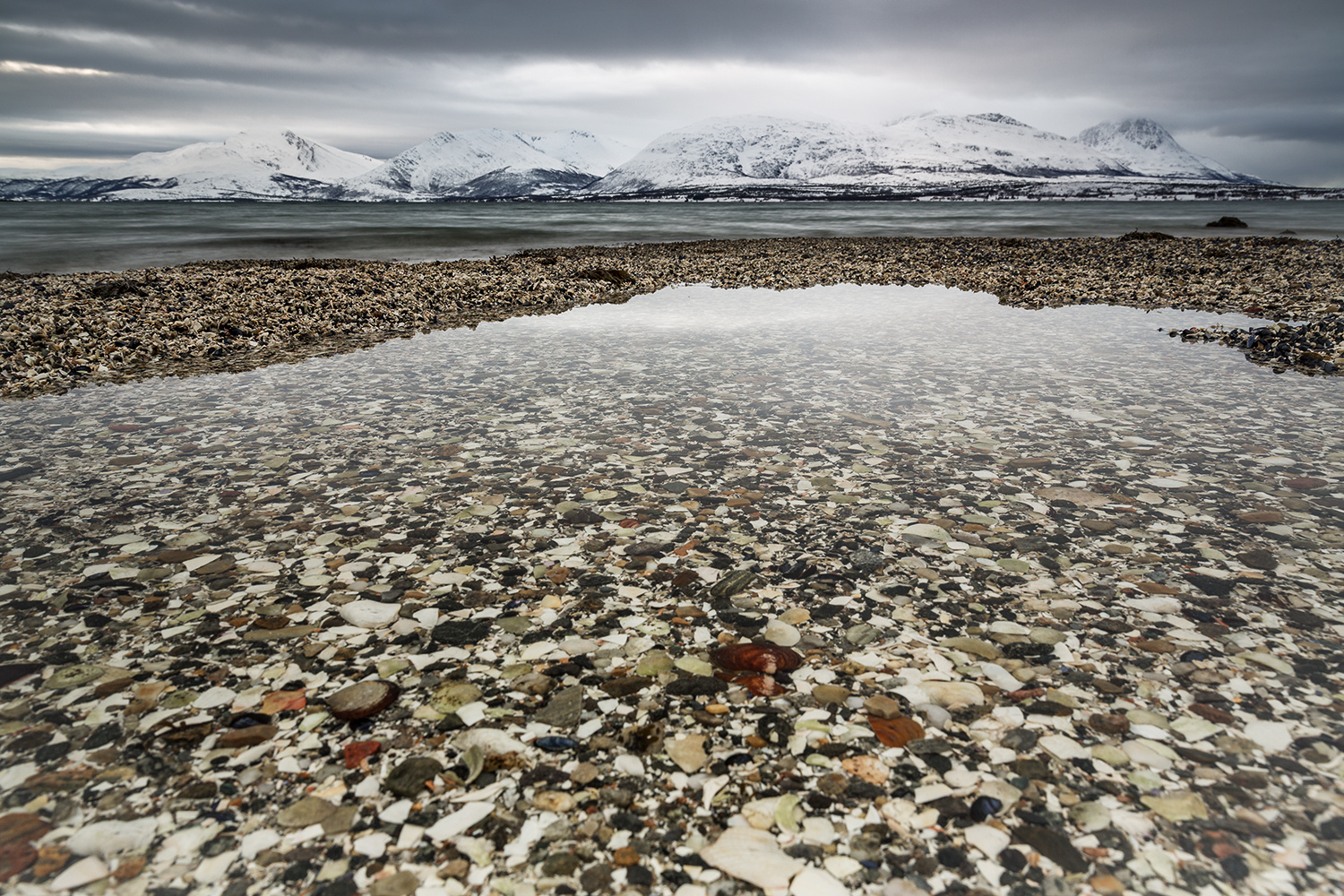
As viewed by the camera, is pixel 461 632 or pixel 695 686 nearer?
pixel 695 686

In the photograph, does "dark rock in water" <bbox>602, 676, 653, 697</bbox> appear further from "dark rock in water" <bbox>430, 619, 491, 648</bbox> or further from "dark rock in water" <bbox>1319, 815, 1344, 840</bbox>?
"dark rock in water" <bbox>1319, 815, 1344, 840</bbox>

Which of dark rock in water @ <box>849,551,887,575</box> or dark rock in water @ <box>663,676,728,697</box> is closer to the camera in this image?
dark rock in water @ <box>663,676,728,697</box>

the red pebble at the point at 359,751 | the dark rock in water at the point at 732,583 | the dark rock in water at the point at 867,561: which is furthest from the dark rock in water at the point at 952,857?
the red pebble at the point at 359,751

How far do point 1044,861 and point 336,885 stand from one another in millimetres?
2951

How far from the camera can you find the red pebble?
140 inches

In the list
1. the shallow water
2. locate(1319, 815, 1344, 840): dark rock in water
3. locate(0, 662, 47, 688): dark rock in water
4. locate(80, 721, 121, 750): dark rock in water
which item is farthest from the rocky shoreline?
locate(1319, 815, 1344, 840): dark rock in water

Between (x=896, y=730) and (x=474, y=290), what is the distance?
68.7 ft

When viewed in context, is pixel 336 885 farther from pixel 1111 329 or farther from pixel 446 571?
pixel 1111 329

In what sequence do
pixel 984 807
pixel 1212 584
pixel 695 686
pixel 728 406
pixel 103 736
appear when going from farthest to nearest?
1. pixel 728 406
2. pixel 1212 584
3. pixel 695 686
4. pixel 103 736
5. pixel 984 807

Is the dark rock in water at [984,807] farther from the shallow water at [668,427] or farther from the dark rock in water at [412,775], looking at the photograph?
the shallow water at [668,427]

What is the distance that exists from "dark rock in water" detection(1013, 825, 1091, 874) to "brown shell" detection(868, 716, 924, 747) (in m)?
0.67

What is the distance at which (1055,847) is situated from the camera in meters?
3.06

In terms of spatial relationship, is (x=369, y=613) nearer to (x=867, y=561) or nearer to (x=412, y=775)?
(x=412, y=775)

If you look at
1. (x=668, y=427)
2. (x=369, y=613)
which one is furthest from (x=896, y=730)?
(x=668, y=427)
